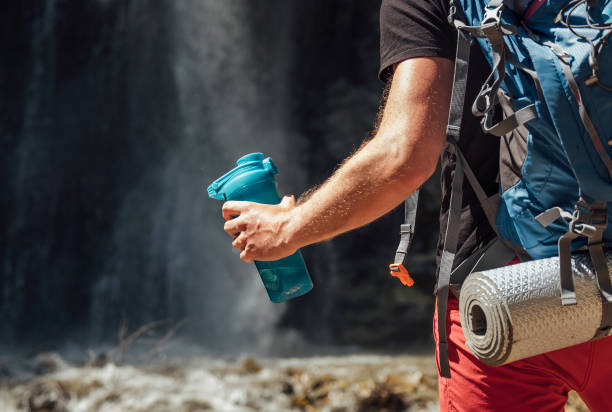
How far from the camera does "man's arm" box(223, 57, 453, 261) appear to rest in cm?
98

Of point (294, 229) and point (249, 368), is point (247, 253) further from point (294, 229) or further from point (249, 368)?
point (249, 368)

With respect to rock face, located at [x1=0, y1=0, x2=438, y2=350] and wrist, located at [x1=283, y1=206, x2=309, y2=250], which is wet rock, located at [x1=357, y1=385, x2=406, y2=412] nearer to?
wrist, located at [x1=283, y1=206, x2=309, y2=250]

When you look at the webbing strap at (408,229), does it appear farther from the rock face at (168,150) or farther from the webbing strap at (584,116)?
the rock face at (168,150)

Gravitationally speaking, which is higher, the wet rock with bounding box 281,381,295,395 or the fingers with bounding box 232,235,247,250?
the fingers with bounding box 232,235,247,250

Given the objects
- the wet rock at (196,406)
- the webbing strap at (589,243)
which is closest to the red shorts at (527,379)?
the webbing strap at (589,243)

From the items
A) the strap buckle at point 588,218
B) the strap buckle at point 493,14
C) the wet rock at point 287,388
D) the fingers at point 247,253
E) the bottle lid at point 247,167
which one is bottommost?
the wet rock at point 287,388

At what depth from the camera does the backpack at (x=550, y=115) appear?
0.85 meters

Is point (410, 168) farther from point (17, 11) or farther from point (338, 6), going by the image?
point (17, 11)

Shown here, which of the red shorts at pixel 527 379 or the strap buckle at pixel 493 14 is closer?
the strap buckle at pixel 493 14

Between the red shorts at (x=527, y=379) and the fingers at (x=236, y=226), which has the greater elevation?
the fingers at (x=236, y=226)

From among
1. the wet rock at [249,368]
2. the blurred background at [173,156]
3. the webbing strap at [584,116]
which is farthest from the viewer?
the blurred background at [173,156]

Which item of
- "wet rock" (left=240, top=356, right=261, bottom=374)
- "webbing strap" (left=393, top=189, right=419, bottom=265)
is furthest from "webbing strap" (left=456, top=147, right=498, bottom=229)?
"wet rock" (left=240, top=356, right=261, bottom=374)

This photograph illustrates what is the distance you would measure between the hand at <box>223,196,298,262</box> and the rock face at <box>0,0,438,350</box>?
7065mm

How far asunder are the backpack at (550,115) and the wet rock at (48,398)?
3889 millimetres
